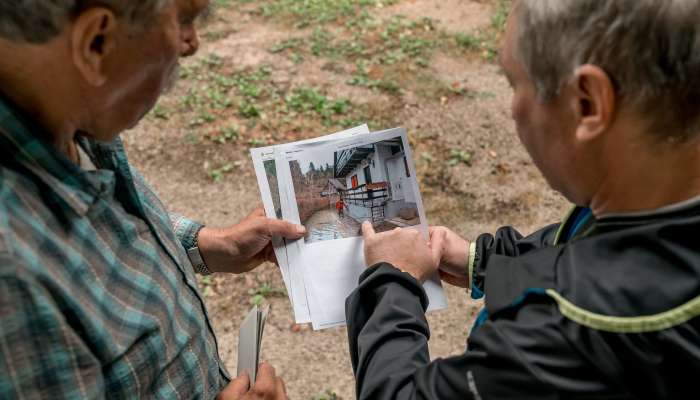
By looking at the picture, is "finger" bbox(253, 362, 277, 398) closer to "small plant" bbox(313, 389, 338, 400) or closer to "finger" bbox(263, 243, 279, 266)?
"finger" bbox(263, 243, 279, 266)

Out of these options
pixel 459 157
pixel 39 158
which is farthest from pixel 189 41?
pixel 459 157

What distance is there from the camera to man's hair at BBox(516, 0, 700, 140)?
1.03 meters

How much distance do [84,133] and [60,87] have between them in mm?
170

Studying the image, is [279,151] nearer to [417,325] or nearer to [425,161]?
[417,325]

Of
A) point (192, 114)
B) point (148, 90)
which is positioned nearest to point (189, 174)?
point (192, 114)

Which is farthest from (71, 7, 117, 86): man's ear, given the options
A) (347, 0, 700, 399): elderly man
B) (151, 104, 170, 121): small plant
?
(151, 104, 170, 121): small plant

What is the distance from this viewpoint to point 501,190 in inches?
163

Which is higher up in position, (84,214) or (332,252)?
(84,214)

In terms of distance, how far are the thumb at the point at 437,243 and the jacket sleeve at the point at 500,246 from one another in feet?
0.28

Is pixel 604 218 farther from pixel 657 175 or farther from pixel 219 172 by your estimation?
pixel 219 172

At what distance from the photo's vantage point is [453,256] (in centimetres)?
188

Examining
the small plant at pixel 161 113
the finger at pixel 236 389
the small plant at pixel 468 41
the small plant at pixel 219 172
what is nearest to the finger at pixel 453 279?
the finger at pixel 236 389

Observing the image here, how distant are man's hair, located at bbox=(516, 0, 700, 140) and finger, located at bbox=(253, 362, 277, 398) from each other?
100cm

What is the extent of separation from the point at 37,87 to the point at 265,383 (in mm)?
899
